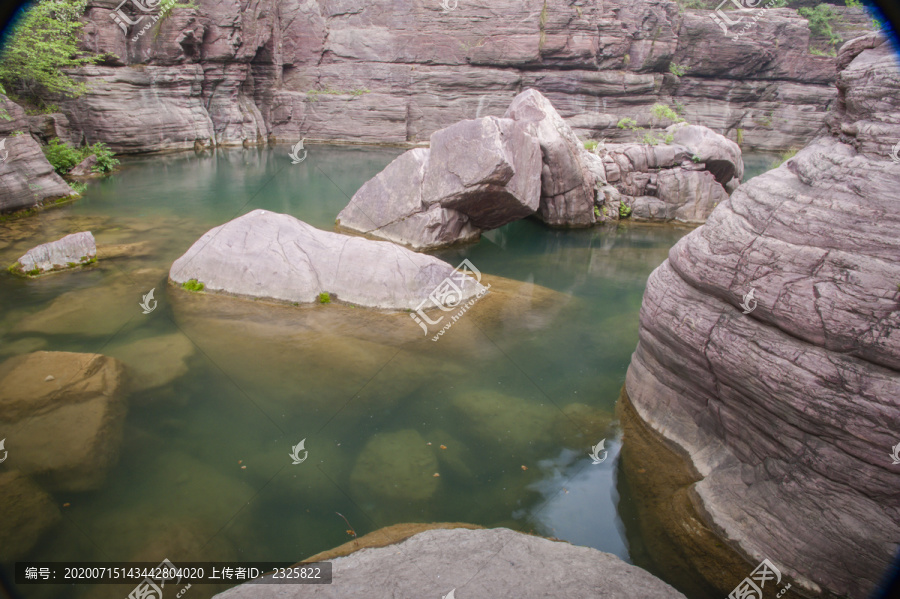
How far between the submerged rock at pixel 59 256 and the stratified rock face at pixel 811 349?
11280mm

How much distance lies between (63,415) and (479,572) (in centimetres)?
516

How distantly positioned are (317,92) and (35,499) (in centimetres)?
2976

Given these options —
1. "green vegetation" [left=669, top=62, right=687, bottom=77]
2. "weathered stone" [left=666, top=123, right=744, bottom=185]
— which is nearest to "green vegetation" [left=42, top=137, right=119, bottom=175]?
"weathered stone" [left=666, top=123, right=744, bottom=185]

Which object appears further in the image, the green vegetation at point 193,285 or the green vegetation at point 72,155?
the green vegetation at point 72,155

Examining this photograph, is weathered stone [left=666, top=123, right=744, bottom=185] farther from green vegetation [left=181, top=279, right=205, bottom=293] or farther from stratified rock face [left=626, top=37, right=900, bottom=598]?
green vegetation [left=181, top=279, right=205, bottom=293]

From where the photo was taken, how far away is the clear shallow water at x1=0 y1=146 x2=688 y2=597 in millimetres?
5098

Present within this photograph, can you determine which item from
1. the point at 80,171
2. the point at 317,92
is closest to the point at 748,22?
the point at 317,92

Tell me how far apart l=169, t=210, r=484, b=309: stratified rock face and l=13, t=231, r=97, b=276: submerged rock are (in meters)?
2.32

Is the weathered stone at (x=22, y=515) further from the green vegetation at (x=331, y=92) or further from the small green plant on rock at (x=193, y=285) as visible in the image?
the green vegetation at (x=331, y=92)

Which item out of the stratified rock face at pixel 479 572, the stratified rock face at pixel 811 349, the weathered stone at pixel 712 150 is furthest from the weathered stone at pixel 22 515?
the weathered stone at pixel 712 150

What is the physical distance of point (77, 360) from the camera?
23.0 ft

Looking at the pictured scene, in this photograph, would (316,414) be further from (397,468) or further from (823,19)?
(823,19)

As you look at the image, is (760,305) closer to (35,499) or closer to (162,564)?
(162,564)

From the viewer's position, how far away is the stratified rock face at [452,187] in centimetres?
1266
